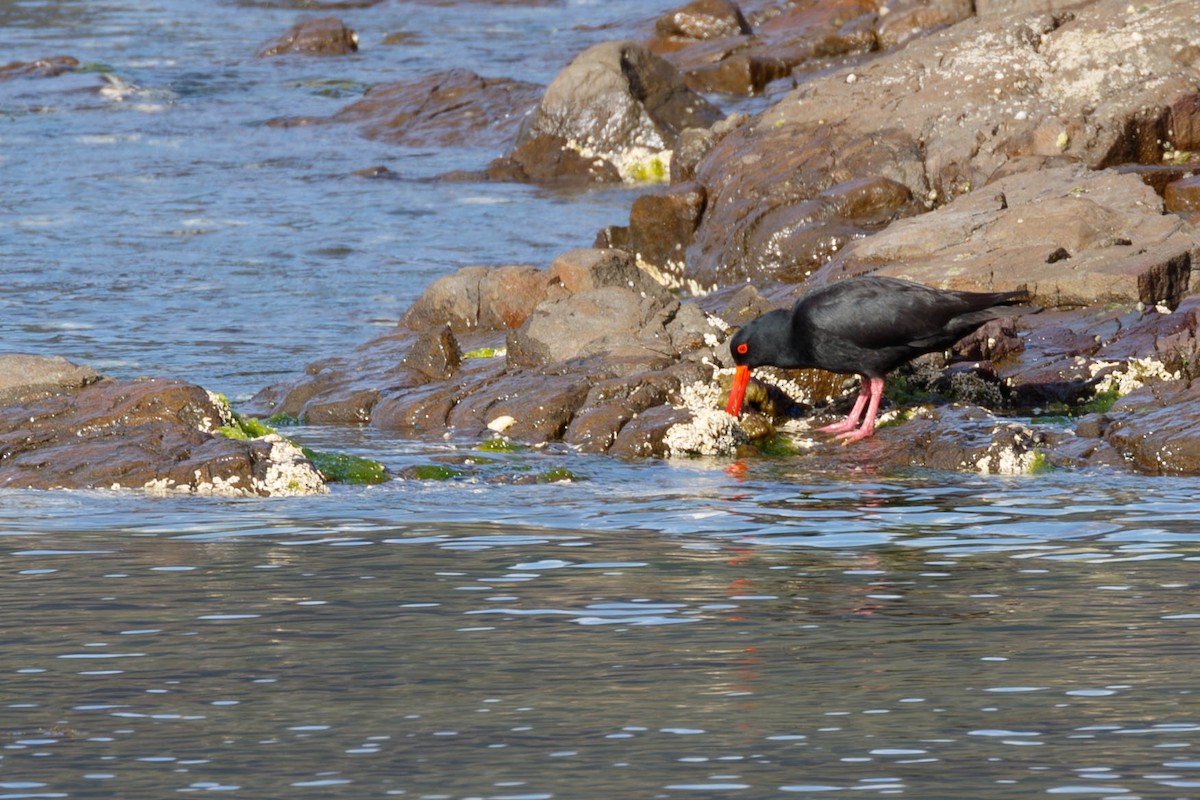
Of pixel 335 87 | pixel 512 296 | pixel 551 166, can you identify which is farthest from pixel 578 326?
pixel 335 87

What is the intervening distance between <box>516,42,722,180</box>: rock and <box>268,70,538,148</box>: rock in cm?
309

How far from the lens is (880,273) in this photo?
41.2ft

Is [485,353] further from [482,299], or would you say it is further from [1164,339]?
[1164,339]

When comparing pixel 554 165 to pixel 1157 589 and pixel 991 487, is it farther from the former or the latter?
pixel 1157 589

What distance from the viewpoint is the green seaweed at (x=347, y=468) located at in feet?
30.2

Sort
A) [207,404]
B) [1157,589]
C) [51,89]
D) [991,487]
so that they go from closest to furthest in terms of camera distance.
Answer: [1157,589] → [991,487] → [207,404] → [51,89]

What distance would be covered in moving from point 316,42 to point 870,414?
1109 inches

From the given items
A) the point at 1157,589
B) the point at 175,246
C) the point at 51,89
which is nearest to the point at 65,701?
the point at 1157,589

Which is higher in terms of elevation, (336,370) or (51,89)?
(51,89)

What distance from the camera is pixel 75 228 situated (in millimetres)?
21891

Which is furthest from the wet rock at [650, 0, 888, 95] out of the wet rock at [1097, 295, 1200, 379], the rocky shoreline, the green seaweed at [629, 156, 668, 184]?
the wet rock at [1097, 295, 1200, 379]

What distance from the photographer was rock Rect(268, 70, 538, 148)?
28.3 meters

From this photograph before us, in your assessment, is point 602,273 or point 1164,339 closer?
point 1164,339

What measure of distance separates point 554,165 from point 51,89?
12.2 metres
